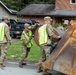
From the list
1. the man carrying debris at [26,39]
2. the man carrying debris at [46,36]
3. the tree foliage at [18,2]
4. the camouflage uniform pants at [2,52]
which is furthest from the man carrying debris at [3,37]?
the tree foliage at [18,2]

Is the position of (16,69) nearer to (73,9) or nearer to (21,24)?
(21,24)

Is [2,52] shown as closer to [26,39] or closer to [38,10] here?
[26,39]

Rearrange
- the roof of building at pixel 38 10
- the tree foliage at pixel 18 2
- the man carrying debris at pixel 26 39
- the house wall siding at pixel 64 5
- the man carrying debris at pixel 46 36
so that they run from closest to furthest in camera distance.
Answer: the man carrying debris at pixel 46 36 → the man carrying debris at pixel 26 39 → the house wall siding at pixel 64 5 → the roof of building at pixel 38 10 → the tree foliage at pixel 18 2

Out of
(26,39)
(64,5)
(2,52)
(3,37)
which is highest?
A: (3,37)

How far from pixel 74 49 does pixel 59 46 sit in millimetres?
679

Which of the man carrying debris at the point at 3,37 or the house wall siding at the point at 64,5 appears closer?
the man carrying debris at the point at 3,37

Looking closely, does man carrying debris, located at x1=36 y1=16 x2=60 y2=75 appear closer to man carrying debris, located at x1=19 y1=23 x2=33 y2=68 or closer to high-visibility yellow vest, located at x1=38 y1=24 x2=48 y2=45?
high-visibility yellow vest, located at x1=38 y1=24 x2=48 y2=45

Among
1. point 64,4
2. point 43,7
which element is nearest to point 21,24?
point 64,4

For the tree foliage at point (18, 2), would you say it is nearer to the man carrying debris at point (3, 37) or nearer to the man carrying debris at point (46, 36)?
the man carrying debris at point (3, 37)

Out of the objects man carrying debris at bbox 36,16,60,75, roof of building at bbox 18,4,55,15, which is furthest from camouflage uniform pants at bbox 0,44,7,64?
roof of building at bbox 18,4,55,15

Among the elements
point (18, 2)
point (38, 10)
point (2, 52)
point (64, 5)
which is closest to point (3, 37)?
point (2, 52)

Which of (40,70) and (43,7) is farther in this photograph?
(43,7)

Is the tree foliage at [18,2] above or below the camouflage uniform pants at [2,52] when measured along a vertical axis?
A: below

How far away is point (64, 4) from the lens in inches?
1535
